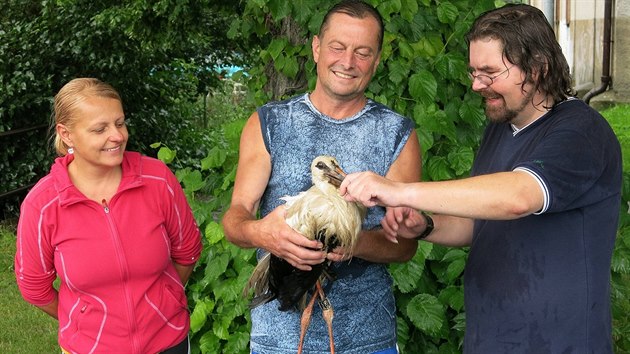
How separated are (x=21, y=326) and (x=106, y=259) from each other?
4.31 meters

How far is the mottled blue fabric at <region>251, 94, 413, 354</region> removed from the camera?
10.2 ft

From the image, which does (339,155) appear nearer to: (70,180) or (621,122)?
(70,180)

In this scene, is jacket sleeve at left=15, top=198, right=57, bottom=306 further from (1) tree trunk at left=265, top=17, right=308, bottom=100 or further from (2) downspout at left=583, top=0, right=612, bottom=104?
(2) downspout at left=583, top=0, right=612, bottom=104

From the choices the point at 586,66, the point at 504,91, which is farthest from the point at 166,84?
the point at 586,66

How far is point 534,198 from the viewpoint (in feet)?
7.93

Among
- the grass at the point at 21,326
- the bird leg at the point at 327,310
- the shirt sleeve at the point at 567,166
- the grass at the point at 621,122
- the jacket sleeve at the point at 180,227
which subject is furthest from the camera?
the grass at the point at 621,122

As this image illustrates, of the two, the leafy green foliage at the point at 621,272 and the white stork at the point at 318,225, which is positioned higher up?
the white stork at the point at 318,225

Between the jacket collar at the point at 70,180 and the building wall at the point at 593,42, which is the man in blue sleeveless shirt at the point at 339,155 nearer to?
the jacket collar at the point at 70,180

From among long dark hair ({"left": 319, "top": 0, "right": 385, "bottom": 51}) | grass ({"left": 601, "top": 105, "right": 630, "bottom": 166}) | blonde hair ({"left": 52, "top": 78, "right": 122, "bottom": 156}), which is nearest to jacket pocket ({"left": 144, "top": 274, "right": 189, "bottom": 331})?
blonde hair ({"left": 52, "top": 78, "right": 122, "bottom": 156})

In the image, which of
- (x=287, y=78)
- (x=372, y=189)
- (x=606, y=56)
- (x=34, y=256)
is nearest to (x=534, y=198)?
(x=372, y=189)

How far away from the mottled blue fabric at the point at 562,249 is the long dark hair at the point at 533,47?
80mm

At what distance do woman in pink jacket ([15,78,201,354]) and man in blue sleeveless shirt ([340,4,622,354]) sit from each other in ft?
3.34

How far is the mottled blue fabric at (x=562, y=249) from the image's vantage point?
251 cm

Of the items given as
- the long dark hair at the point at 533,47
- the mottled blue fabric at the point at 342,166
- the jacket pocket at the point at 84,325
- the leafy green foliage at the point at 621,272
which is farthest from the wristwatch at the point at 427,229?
the leafy green foliage at the point at 621,272
